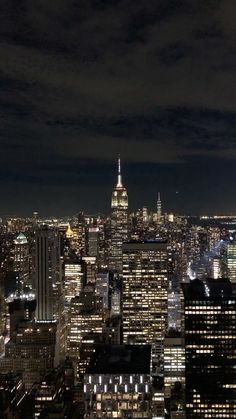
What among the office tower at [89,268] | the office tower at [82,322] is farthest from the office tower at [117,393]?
the office tower at [89,268]

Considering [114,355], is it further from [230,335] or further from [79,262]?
[79,262]

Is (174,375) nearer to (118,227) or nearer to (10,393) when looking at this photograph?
(10,393)

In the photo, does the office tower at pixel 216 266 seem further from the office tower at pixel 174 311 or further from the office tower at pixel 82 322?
the office tower at pixel 82 322

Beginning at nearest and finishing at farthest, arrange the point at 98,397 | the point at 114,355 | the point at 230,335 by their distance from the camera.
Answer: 1. the point at 98,397
2. the point at 114,355
3. the point at 230,335

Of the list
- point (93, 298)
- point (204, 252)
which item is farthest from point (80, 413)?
point (204, 252)

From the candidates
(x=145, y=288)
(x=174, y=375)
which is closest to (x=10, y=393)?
(x=174, y=375)

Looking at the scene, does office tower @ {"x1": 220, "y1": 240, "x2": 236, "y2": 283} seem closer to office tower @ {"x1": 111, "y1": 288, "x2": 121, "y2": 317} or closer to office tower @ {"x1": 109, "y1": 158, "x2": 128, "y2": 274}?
office tower @ {"x1": 111, "y1": 288, "x2": 121, "y2": 317}
